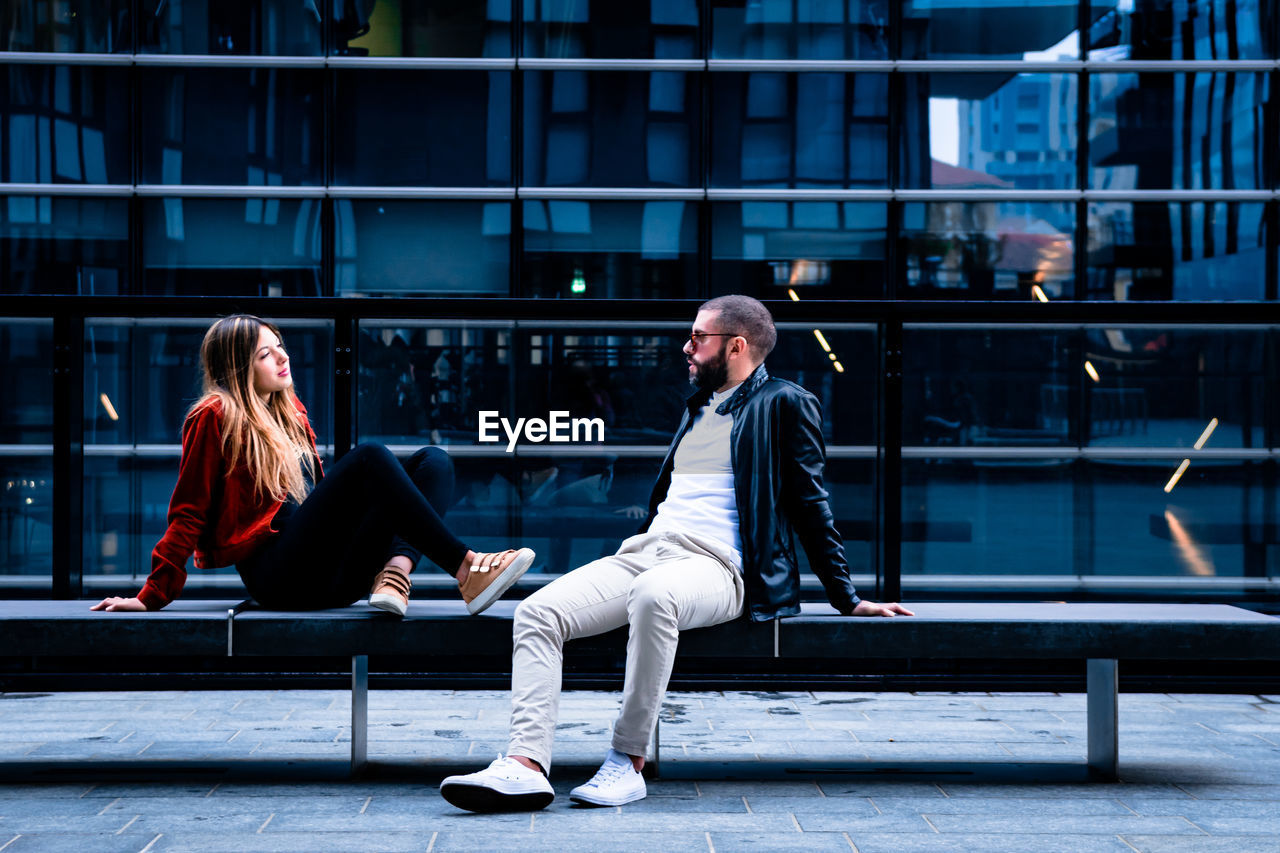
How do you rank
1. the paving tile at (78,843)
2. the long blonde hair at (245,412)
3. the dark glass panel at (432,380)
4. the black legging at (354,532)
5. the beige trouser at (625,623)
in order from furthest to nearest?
the dark glass panel at (432,380), the long blonde hair at (245,412), the black legging at (354,532), the beige trouser at (625,623), the paving tile at (78,843)

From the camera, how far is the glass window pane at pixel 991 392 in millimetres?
7902

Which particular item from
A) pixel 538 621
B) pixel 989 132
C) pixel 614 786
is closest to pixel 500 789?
pixel 614 786

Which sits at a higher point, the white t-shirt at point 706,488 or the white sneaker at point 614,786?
the white t-shirt at point 706,488

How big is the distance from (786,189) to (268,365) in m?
4.17

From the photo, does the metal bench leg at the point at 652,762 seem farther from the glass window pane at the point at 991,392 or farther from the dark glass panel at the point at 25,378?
the dark glass panel at the point at 25,378

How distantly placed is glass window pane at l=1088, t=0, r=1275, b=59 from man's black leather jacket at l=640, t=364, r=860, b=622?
4.57 m

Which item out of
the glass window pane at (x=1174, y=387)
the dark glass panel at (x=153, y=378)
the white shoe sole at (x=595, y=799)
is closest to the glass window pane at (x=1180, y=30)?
the glass window pane at (x=1174, y=387)

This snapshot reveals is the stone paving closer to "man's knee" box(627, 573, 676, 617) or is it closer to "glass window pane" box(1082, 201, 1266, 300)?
"man's knee" box(627, 573, 676, 617)

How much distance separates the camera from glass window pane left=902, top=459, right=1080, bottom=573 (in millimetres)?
7934

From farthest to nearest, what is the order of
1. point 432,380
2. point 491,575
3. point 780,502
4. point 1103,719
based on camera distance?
1. point 432,380
2. point 1103,719
3. point 780,502
4. point 491,575

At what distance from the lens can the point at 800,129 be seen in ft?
26.0

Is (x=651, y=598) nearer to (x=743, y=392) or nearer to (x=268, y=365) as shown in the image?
(x=743, y=392)

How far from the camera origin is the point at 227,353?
4680 millimetres

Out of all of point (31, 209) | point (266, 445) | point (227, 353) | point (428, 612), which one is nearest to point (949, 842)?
point (428, 612)
